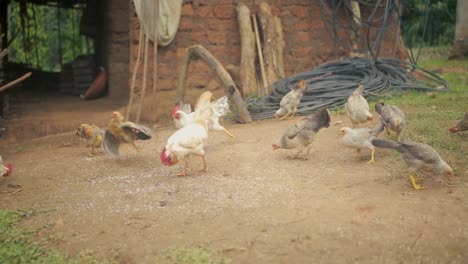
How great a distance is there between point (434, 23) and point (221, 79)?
39.2ft

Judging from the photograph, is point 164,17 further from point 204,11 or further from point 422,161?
point 422,161

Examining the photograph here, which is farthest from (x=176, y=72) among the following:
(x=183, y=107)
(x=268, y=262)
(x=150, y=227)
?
(x=268, y=262)

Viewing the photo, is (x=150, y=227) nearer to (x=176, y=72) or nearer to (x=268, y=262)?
(x=268, y=262)

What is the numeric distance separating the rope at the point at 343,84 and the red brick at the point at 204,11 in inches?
68.3

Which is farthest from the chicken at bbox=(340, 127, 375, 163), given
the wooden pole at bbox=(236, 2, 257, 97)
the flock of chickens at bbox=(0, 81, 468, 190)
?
the wooden pole at bbox=(236, 2, 257, 97)

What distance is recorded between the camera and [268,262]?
3.70 metres

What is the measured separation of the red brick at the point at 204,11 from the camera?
9469 millimetres

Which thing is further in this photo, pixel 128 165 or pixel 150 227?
pixel 128 165

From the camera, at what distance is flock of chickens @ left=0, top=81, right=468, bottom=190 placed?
4.74 meters

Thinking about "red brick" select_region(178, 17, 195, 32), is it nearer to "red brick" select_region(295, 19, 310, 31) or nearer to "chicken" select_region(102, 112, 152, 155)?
"red brick" select_region(295, 19, 310, 31)

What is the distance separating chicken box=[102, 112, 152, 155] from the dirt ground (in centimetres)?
21

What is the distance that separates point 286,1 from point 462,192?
6.20 metres

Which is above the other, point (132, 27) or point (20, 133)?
point (132, 27)

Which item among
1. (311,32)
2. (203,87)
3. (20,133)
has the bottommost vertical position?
(20,133)
